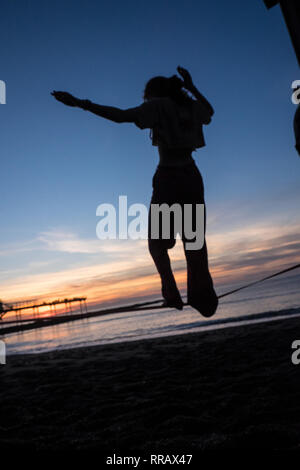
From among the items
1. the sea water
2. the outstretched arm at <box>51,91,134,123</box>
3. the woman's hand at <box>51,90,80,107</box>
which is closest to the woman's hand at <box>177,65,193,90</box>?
the outstretched arm at <box>51,91,134,123</box>

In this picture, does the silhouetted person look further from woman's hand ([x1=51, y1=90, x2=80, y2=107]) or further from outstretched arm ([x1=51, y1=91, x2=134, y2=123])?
woman's hand ([x1=51, y1=90, x2=80, y2=107])

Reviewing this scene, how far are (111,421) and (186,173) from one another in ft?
17.9

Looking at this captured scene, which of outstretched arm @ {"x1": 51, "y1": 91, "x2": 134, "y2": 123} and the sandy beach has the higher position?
outstretched arm @ {"x1": 51, "y1": 91, "x2": 134, "y2": 123}

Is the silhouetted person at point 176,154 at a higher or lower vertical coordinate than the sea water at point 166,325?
higher

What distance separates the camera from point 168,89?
2.87m

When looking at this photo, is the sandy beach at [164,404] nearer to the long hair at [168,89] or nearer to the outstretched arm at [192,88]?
the outstretched arm at [192,88]

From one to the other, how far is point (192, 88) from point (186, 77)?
0.11 metres

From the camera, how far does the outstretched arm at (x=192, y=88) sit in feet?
9.12

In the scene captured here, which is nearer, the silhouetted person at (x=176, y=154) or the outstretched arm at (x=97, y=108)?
the outstretched arm at (x=97, y=108)

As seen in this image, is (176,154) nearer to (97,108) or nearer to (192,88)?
(192,88)

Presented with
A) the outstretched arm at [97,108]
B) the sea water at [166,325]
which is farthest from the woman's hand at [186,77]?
the sea water at [166,325]

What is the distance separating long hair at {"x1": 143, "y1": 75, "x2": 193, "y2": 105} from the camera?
9.37 feet

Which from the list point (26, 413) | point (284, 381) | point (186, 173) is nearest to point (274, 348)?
point (284, 381)
